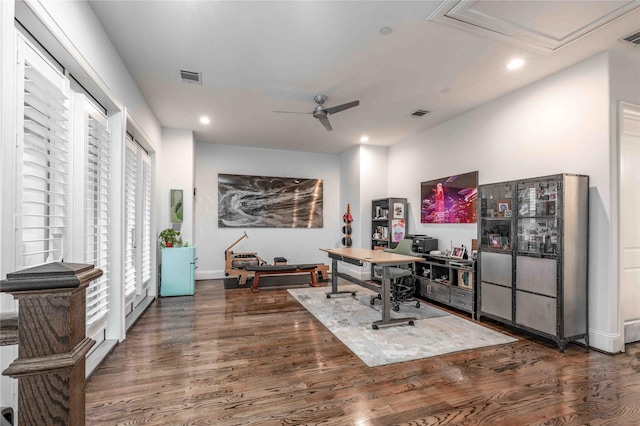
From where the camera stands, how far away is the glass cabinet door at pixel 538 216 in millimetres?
3383

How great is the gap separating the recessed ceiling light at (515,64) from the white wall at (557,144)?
573 millimetres

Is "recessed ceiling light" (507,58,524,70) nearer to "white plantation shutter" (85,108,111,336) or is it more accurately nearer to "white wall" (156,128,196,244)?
"white plantation shutter" (85,108,111,336)

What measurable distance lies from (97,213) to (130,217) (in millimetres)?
1006

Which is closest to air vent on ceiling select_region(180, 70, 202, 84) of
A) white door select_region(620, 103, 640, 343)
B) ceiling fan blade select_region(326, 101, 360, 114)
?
ceiling fan blade select_region(326, 101, 360, 114)

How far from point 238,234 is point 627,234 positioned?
6.23 metres

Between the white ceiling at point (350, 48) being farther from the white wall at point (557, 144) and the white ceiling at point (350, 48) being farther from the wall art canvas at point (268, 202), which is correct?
the wall art canvas at point (268, 202)

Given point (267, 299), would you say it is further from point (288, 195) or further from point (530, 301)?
point (530, 301)

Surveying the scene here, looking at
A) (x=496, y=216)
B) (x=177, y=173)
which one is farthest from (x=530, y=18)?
(x=177, y=173)

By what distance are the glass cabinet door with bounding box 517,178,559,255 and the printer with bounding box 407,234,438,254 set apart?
173 centimetres

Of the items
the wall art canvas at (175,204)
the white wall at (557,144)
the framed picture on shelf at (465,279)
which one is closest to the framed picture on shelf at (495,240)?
the framed picture on shelf at (465,279)

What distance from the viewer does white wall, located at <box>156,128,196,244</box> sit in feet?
18.6

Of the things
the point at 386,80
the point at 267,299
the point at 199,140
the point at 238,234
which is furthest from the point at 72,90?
the point at 238,234

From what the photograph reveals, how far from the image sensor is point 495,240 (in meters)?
4.02

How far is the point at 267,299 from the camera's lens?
5.18 metres
